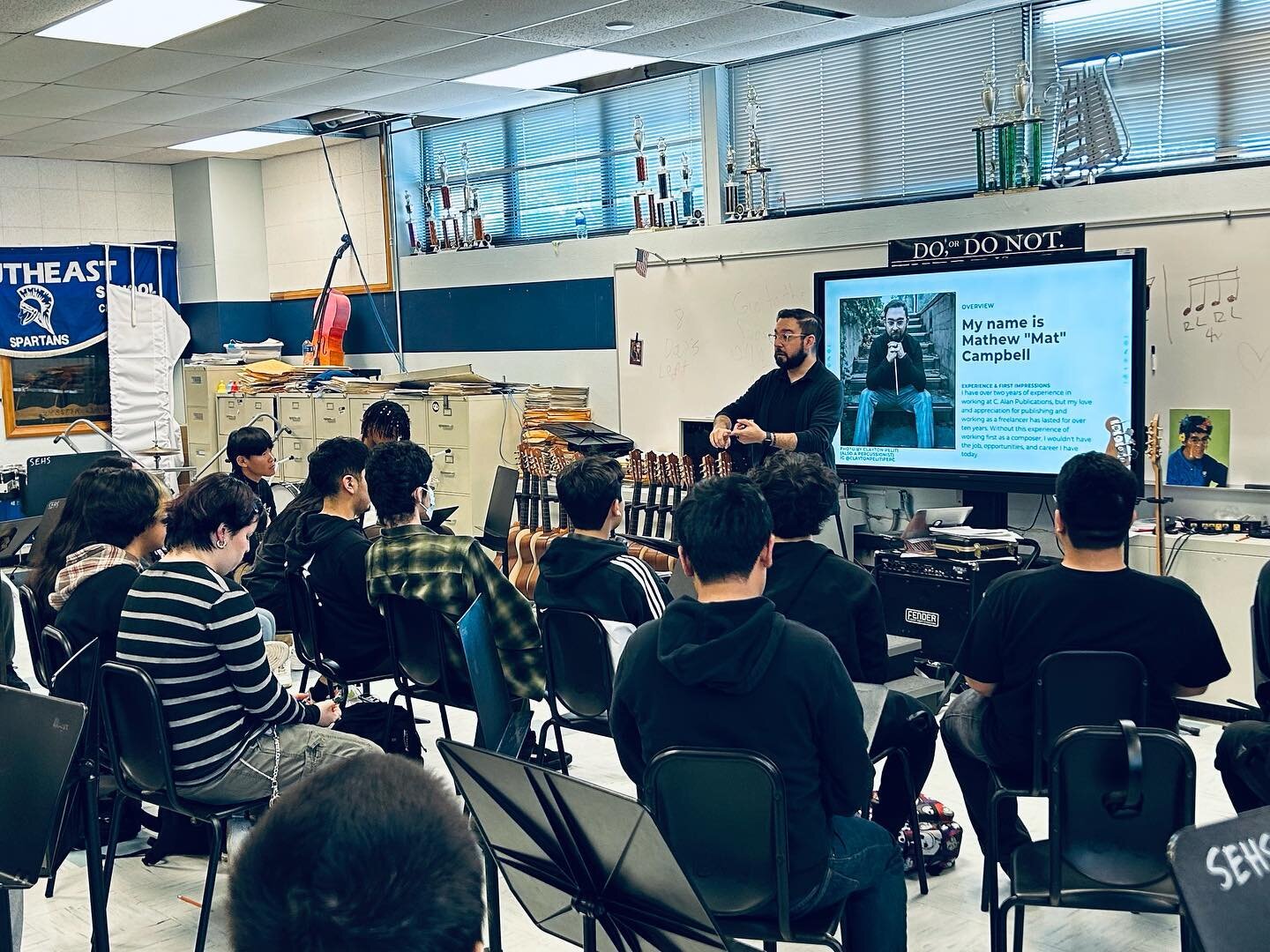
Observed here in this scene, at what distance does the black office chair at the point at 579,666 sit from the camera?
3.33m

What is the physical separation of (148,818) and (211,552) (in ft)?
4.60

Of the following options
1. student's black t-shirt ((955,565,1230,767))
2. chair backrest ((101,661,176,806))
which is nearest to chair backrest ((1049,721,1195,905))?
student's black t-shirt ((955,565,1230,767))

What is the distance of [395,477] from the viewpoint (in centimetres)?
372

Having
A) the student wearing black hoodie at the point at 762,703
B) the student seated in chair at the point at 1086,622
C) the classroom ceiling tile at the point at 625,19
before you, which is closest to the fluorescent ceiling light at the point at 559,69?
the classroom ceiling tile at the point at 625,19

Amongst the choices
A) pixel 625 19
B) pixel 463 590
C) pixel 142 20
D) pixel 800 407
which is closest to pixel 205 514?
pixel 463 590

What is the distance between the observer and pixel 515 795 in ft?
5.98

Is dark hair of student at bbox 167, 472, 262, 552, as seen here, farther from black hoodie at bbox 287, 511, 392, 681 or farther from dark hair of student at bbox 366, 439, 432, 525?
black hoodie at bbox 287, 511, 392, 681

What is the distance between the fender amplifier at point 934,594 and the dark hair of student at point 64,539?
9.36ft

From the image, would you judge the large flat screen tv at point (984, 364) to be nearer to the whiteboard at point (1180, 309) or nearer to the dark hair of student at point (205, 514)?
the whiteboard at point (1180, 309)

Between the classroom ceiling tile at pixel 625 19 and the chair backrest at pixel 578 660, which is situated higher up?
the classroom ceiling tile at pixel 625 19

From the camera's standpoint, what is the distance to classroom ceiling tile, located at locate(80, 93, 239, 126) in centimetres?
704

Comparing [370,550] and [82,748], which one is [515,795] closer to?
[82,748]

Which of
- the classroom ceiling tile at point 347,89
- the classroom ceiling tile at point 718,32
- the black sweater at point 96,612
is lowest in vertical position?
the black sweater at point 96,612

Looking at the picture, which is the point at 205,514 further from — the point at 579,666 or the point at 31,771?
the point at 579,666
